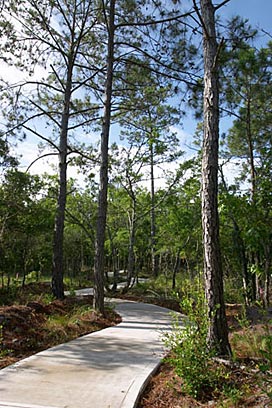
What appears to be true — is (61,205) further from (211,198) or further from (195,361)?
(195,361)

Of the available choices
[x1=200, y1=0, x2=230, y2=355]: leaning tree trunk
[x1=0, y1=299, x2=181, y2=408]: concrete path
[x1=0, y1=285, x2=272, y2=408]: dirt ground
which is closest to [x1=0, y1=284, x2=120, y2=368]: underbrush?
[x1=0, y1=285, x2=272, y2=408]: dirt ground

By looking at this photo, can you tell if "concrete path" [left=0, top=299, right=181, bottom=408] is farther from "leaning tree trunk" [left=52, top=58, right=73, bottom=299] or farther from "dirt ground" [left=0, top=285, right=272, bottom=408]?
"leaning tree trunk" [left=52, top=58, right=73, bottom=299]

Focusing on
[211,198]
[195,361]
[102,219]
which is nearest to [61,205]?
[102,219]

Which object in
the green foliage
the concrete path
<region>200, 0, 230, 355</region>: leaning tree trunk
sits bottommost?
the concrete path

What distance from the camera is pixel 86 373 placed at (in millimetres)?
3465

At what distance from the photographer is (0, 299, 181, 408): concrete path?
9.14ft

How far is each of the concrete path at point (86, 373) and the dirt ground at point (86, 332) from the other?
19cm

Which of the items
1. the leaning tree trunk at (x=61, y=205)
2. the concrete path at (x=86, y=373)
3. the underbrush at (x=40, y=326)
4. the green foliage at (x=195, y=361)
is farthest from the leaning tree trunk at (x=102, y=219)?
the green foliage at (x=195, y=361)

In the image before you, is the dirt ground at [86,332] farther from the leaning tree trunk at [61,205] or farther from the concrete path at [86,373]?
the leaning tree trunk at [61,205]

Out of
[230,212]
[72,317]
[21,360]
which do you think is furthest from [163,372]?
[230,212]

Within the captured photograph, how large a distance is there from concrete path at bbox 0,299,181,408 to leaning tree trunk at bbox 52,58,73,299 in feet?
13.3

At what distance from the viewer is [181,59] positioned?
5863 millimetres

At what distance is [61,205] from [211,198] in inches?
246

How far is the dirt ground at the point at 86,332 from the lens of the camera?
2.77 m
